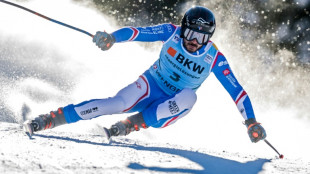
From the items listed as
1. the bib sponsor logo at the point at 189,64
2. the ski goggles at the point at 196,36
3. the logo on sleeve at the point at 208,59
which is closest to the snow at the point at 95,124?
the bib sponsor logo at the point at 189,64

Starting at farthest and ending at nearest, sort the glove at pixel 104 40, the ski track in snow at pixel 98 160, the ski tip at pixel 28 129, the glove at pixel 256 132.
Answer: the glove at pixel 104 40, the glove at pixel 256 132, the ski tip at pixel 28 129, the ski track in snow at pixel 98 160

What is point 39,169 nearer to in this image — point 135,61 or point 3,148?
point 3,148

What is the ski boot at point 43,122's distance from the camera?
10.7 feet

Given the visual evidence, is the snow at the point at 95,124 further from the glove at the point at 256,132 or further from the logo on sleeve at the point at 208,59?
the logo on sleeve at the point at 208,59

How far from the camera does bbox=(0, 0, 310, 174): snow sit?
249 cm

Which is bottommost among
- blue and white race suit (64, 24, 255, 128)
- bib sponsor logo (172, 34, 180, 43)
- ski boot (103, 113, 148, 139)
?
ski boot (103, 113, 148, 139)

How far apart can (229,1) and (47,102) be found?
14558 millimetres

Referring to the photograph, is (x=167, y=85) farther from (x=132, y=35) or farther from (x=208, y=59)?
(x=132, y=35)

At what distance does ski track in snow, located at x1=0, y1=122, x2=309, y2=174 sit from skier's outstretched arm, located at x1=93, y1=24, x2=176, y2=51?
1.08 m

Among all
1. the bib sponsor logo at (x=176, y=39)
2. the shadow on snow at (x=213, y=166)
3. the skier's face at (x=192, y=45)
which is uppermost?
the bib sponsor logo at (x=176, y=39)

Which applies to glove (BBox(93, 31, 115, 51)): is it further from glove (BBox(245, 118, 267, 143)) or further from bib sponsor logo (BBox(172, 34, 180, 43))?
glove (BBox(245, 118, 267, 143))

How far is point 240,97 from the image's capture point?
3.71 meters

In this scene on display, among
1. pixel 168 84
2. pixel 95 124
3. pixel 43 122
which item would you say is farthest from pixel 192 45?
pixel 95 124

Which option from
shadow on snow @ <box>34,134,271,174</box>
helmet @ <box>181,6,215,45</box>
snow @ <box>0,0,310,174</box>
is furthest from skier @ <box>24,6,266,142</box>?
shadow on snow @ <box>34,134,271,174</box>
